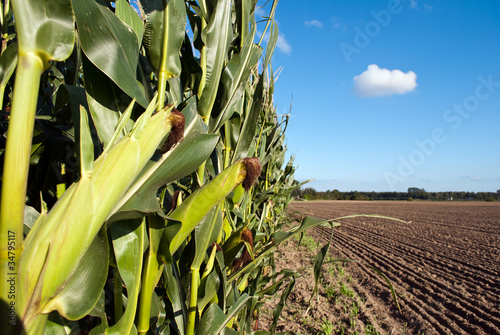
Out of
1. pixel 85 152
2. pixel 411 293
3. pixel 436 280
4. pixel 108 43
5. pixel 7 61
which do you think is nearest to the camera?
pixel 85 152

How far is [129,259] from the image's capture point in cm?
85

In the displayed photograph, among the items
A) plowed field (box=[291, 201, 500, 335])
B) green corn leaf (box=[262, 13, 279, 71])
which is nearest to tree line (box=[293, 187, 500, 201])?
plowed field (box=[291, 201, 500, 335])

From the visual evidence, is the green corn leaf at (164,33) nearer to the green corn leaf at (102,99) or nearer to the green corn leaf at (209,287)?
the green corn leaf at (102,99)

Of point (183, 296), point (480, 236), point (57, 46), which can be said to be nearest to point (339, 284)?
point (183, 296)

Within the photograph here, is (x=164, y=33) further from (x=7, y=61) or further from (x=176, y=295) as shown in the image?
(x=176, y=295)

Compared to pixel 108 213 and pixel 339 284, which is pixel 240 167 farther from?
pixel 339 284

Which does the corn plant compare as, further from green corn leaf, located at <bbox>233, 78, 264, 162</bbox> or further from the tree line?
the tree line

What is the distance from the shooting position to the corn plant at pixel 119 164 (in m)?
0.53

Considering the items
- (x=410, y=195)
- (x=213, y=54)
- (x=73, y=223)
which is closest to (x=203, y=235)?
(x=73, y=223)

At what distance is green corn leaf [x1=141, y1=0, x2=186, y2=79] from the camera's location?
969 millimetres

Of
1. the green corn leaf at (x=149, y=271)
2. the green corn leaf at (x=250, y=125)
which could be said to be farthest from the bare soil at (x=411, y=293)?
the green corn leaf at (x=149, y=271)

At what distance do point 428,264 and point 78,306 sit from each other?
29.2 feet

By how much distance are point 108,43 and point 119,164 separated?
0.37 metres

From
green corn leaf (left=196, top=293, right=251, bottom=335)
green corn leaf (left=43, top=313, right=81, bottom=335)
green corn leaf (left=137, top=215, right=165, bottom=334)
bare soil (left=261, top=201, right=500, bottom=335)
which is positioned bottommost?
bare soil (left=261, top=201, right=500, bottom=335)
